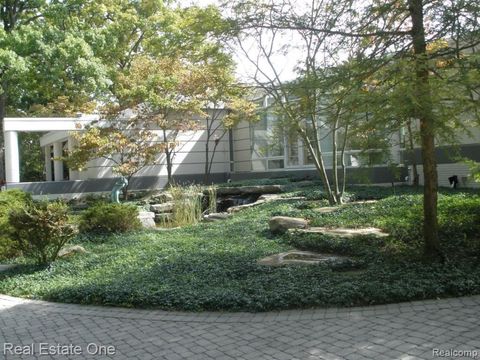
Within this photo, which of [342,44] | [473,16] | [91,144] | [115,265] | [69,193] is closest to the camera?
[473,16]

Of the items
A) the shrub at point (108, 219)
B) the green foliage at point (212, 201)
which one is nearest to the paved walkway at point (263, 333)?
the shrub at point (108, 219)

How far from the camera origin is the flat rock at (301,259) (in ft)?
22.6

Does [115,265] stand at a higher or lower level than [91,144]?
lower

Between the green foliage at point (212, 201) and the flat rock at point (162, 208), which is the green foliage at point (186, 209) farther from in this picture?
the green foliage at point (212, 201)

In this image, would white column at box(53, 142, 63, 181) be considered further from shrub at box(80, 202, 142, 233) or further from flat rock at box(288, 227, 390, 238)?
flat rock at box(288, 227, 390, 238)

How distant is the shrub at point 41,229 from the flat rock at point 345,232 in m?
4.05

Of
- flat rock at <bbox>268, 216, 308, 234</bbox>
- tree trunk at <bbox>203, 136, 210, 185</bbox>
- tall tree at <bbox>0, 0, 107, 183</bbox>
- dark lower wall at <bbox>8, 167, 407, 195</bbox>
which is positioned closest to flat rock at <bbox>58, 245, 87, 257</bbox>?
flat rock at <bbox>268, 216, 308, 234</bbox>

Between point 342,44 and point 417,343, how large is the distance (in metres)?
4.27

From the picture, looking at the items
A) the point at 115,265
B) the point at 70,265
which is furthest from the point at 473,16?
the point at 70,265

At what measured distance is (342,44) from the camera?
6.88 m

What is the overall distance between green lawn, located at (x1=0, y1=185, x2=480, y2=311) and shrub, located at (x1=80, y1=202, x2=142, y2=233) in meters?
0.50

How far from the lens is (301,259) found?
285 inches

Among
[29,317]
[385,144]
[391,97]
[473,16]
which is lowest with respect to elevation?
[29,317]

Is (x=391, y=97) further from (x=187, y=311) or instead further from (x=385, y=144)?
(x=187, y=311)
